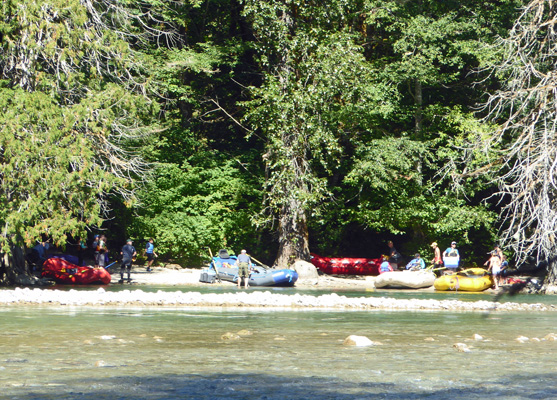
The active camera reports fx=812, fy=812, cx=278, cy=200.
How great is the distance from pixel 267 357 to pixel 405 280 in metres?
18.9

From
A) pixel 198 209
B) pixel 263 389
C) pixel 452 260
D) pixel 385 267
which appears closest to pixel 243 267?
pixel 385 267

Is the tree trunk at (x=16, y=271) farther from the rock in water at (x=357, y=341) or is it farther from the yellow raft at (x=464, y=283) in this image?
the rock in water at (x=357, y=341)

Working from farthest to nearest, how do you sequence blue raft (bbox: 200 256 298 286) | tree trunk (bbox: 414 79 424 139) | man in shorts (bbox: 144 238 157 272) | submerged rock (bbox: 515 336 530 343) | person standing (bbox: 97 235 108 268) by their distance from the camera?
tree trunk (bbox: 414 79 424 139)
man in shorts (bbox: 144 238 157 272)
person standing (bbox: 97 235 108 268)
blue raft (bbox: 200 256 298 286)
submerged rock (bbox: 515 336 530 343)

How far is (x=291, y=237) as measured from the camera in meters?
33.4

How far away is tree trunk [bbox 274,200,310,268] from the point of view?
109ft

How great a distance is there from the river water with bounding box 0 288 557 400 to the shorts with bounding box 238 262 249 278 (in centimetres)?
1070

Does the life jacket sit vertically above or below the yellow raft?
above

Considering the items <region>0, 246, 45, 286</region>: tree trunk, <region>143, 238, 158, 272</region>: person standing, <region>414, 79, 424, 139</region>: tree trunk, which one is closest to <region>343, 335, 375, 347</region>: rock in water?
<region>0, 246, 45, 286</region>: tree trunk

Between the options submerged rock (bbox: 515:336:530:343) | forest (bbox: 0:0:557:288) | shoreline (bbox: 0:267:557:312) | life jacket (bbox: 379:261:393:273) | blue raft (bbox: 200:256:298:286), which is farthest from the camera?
life jacket (bbox: 379:261:393:273)

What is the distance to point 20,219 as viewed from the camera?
22188 mm

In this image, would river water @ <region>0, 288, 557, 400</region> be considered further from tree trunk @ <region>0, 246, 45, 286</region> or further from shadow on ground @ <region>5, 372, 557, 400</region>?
tree trunk @ <region>0, 246, 45, 286</region>

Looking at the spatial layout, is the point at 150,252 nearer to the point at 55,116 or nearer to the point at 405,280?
the point at 405,280

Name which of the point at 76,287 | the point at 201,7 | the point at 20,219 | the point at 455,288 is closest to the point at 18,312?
the point at 20,219

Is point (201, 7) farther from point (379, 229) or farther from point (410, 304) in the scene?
point (410, 304)
